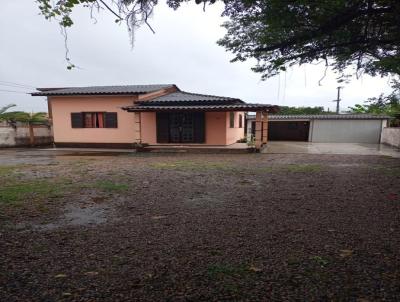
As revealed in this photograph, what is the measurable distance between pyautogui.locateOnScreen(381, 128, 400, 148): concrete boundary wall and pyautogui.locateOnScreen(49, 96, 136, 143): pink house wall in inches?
656

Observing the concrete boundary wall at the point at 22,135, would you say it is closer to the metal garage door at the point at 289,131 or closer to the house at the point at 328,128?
the house at the point at 328,128

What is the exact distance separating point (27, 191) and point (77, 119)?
1231 cm

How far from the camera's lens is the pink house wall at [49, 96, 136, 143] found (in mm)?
17516

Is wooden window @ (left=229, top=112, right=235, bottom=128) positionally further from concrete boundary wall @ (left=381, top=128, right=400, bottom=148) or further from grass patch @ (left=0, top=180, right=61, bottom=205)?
grass patch @ (left=0, top=180, right=61, bottom=205)

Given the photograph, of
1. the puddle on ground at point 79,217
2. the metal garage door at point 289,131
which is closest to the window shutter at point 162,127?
the metal garage door at point 289,131

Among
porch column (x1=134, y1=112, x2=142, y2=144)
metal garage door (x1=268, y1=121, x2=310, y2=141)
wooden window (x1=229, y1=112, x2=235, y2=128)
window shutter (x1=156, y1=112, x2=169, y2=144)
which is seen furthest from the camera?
metal garage door (x1=268, y1=121, x2=310, y2=141)

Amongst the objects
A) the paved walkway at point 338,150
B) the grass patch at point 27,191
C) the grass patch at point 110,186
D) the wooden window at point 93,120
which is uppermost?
the wooden window at point 93,120

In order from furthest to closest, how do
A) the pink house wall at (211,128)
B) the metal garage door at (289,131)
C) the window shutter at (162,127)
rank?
the metal garage door at (289,131) < the window shutter at (162,127) < the pink house wall at (211,128)

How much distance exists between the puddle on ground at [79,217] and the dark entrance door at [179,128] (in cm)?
1174

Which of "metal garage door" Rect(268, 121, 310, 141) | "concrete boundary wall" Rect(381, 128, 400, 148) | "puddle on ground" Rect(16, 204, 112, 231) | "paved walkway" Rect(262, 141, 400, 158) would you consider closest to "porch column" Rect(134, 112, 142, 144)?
"paved walkway" Rect(262, 141, 400, 158)

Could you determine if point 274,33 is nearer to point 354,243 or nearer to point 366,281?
point 354,243

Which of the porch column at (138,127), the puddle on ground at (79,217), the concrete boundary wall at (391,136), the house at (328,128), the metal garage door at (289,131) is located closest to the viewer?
the puddle on ground at (79,217)

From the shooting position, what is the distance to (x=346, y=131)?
23.7 m

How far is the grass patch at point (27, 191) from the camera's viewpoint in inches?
230
